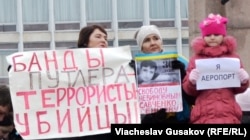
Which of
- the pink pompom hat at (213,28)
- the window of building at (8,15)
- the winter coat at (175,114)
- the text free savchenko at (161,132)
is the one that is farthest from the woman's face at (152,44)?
the window of building at (8,15)

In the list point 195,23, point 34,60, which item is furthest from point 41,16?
point 34,60

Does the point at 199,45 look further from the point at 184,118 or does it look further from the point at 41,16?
the point at 41,16

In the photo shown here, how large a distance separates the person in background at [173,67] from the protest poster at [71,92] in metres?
0.17

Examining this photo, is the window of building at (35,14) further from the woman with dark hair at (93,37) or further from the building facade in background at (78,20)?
the woman with dark hair at (93,37)

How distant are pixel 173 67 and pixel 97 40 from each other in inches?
25.0

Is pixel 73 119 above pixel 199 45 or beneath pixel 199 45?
beneath

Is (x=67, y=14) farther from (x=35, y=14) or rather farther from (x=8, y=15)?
(x=8, y=15)

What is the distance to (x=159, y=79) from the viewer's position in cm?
839

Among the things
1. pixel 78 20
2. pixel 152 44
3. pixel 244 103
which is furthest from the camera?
pixel 78 20

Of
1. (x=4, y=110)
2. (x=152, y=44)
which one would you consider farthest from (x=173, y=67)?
(x=4, y=110)

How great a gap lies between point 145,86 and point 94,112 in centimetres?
44

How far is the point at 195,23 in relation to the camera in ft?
38.9

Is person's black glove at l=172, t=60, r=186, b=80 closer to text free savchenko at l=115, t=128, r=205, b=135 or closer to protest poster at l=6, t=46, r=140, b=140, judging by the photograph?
protest poster at l=6, t=46, r=140, b=140

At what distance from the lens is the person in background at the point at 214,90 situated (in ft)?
26.5
